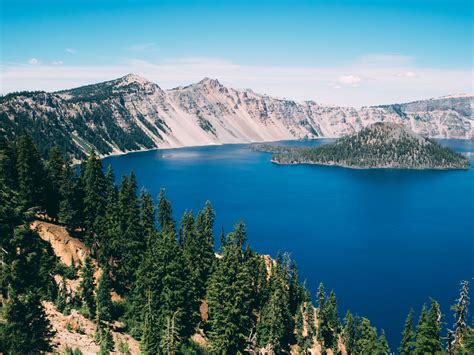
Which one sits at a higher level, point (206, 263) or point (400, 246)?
point (206, 263)

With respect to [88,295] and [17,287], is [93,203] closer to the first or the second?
[88,295]

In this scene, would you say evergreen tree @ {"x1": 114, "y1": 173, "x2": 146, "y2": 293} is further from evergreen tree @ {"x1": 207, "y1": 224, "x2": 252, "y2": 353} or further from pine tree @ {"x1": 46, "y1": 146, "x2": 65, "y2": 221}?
evergreen tree @ {"x1": 207, "y1": 224, "x2": 252, "y2": 353}

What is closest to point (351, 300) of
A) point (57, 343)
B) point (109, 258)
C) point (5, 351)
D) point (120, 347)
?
point (109, 258)

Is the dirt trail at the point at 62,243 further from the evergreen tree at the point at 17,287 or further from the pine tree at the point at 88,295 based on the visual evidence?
the evergreen tree at the point at 17,287

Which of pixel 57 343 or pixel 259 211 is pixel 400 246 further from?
pixel 57 343

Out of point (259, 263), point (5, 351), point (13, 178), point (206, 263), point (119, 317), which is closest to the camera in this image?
point (5, 351)

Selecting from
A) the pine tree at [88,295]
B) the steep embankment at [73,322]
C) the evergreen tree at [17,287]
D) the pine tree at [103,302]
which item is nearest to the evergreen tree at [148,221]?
the steep embankment at [73,322]

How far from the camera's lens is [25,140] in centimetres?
6638

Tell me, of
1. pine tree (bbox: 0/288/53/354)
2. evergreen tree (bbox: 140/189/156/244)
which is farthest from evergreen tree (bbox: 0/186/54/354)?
evergreen tree (bbox: 140/189/156/244)

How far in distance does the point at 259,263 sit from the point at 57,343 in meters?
47.8

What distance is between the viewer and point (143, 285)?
56688mm

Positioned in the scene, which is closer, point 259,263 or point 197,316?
point 197,316

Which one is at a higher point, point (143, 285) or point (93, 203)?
point (93, 203)

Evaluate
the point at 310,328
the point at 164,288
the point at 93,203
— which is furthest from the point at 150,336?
the point at 310,328
